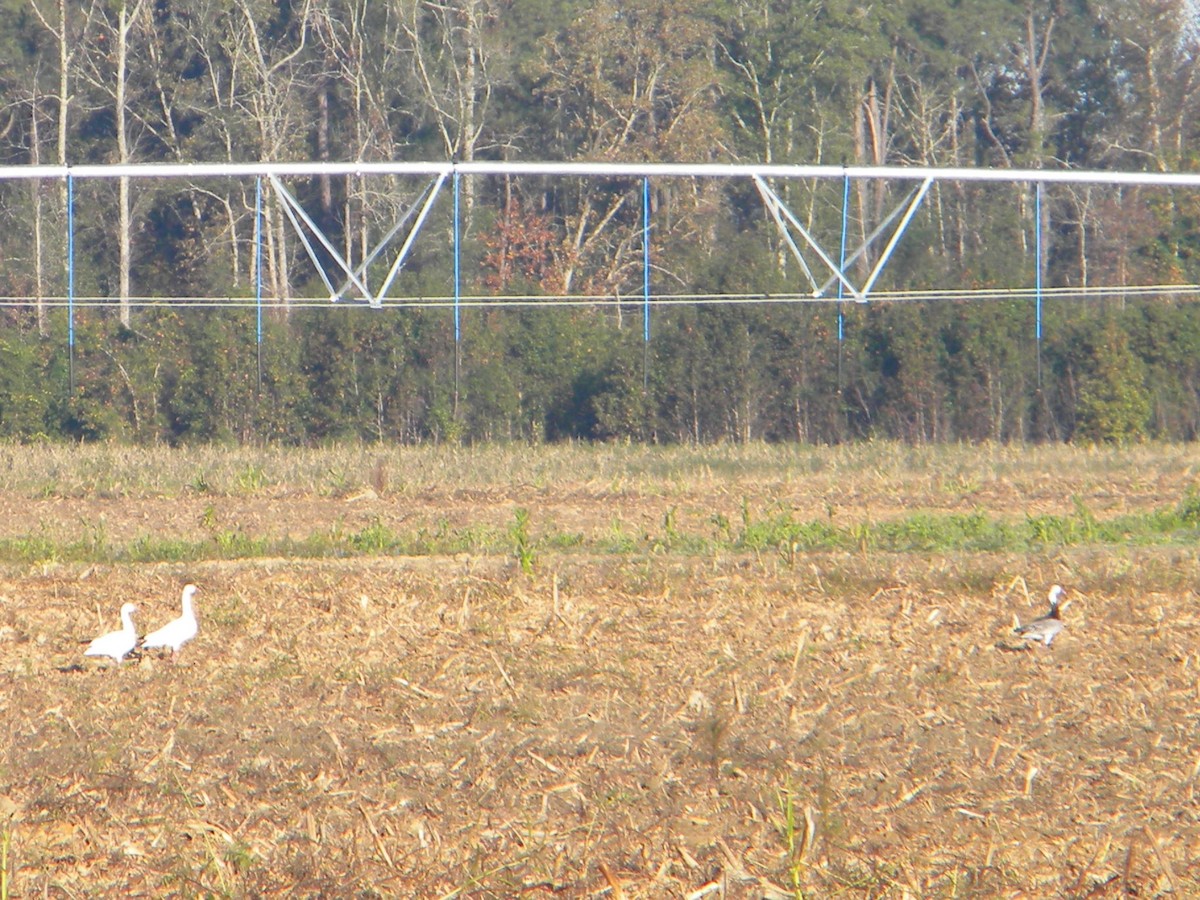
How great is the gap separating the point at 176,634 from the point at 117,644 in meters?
0.30

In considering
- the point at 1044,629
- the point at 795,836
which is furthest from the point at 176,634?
the point at 1044,629

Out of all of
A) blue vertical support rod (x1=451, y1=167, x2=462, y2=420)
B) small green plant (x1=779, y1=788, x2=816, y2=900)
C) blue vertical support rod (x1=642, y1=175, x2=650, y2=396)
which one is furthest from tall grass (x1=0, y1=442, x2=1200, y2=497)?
small green plant (x1=779, y1=788, x2=816, y2=900)

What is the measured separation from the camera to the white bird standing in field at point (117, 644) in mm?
7762

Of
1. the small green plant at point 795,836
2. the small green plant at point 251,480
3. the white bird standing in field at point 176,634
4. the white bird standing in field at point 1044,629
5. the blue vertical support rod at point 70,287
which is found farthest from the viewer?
the blue vertical support rod at point 70,287

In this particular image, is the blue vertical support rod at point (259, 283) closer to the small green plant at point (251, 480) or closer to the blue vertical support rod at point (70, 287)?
the blue vertical support rod at point (70, 287)

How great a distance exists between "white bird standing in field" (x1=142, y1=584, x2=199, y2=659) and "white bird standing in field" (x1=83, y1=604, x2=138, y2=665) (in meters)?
0.08

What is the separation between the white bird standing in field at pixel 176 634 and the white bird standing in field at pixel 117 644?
0.27 feet

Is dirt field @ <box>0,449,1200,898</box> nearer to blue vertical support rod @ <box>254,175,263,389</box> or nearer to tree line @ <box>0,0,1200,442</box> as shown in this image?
blue vertical support rod @ <box>254,175,263,389</box>

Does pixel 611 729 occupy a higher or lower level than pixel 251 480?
lower

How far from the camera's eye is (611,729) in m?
6.72

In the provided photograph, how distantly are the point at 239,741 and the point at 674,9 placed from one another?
3045cm

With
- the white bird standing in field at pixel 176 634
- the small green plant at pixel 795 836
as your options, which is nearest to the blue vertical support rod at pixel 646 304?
the white bird standing in field at pixel 176 634

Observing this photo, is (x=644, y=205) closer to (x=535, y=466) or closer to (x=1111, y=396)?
(x=535, y=466)

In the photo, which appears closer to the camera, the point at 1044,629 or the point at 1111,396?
the point at 1044,629
